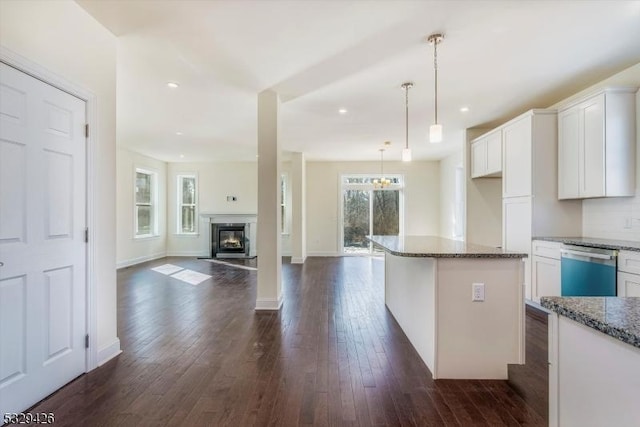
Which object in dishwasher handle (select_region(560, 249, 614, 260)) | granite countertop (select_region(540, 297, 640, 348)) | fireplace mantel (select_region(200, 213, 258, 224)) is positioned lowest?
dishwasher handle (select_region(560, 249, 614, 260))

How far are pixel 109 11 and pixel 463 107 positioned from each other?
165 inches

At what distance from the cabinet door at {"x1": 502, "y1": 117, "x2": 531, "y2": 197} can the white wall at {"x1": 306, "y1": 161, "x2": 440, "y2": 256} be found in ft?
14.1

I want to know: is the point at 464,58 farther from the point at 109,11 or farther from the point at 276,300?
the point at 276,300

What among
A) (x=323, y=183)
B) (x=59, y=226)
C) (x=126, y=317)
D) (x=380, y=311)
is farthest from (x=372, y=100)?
(x=323, y=183)

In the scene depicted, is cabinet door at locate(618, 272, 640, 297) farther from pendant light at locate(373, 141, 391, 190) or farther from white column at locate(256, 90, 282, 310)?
pendant light at locate(373, 141, 391, 190)

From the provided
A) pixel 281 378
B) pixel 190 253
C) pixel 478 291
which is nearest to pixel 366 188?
pixel 190 253

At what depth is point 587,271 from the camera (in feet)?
10.2

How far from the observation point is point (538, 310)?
383 centimetres

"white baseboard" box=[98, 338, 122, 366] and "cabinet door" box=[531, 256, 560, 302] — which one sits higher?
"cabinet door" box=[531, 256, 560, 302]

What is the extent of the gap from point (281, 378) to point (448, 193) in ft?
23.4

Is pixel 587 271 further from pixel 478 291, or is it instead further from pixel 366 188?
pixel 366 188

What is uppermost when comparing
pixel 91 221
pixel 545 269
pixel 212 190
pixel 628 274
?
pixel 212 190

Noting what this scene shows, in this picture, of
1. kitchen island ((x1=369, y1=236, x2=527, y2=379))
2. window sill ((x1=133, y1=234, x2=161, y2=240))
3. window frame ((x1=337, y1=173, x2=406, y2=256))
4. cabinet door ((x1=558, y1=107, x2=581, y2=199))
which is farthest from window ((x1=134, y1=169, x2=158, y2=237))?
cabinet door ((x1=558, y1=107, x2=581, y2=199))

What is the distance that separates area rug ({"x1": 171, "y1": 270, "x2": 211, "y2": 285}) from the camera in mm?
5668
